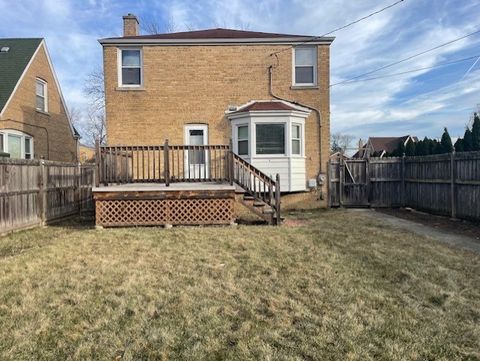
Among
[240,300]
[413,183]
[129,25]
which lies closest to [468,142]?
[413,183]

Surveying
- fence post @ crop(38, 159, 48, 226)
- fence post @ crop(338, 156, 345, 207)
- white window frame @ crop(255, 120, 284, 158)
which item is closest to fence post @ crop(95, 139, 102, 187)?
fence post @ crop(38, 159, 48, 226)

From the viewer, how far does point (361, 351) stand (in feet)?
11.1

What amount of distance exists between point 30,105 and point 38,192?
8989 mm

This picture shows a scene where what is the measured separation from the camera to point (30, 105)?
1788cm

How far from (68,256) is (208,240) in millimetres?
2748

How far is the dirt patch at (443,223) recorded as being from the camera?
362 inches

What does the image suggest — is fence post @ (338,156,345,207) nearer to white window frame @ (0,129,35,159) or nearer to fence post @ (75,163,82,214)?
fence post @ (75,163,82,214)

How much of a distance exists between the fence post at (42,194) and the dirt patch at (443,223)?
34.7 feet

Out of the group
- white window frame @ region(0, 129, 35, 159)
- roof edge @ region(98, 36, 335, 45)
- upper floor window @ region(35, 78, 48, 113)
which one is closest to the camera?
roof edge @ region(98, 36, 335, 45)

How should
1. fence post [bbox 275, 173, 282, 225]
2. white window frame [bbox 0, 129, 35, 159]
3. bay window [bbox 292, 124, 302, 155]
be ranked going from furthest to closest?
white window frame [bbox 0, 129, 35, 159]
bay window [bbox 292, 124, 302, 155]
fence post [bbox 275, 173, 282, 225]

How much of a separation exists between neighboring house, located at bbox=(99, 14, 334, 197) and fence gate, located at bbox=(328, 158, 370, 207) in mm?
1046

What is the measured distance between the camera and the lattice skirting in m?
10.1

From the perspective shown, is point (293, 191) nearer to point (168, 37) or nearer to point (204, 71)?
point (204, 71)

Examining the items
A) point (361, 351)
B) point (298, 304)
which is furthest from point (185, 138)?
point (361, 351)
